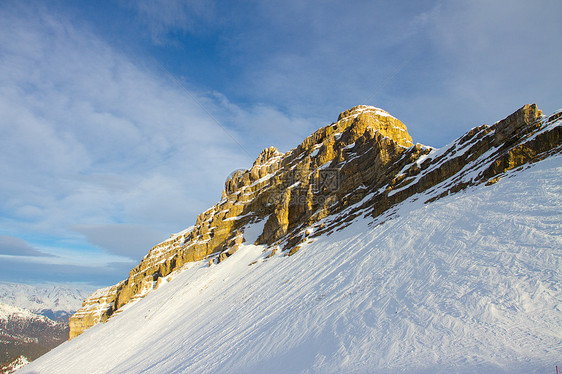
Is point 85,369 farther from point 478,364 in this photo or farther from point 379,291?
point 478,364

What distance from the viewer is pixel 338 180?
160 ft

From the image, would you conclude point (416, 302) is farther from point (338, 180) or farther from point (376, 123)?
point (376, 123)

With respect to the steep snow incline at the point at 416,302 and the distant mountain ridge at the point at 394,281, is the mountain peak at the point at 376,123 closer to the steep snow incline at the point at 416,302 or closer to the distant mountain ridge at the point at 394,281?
the distant mountain ridge at the point at 394,281

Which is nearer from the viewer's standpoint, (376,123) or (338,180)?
(338,180)

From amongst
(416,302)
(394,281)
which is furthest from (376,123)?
(416,302)

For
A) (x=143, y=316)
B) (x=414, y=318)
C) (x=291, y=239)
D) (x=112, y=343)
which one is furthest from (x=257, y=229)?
(x=414, y=318)

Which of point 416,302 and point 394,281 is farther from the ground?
point 394,281

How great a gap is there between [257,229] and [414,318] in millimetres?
51577

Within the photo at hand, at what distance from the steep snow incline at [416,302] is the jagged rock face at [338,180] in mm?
3296

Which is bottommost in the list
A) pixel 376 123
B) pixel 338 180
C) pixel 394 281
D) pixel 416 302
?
pixel 416 302

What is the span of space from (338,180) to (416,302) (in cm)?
3578

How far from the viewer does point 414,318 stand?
1264 cm

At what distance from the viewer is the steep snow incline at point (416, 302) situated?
1030 cm

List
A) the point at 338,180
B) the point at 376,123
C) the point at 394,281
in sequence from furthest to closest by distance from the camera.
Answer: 1. the point at 376,123
2. the point at 338,180
3. the point at 394,281
